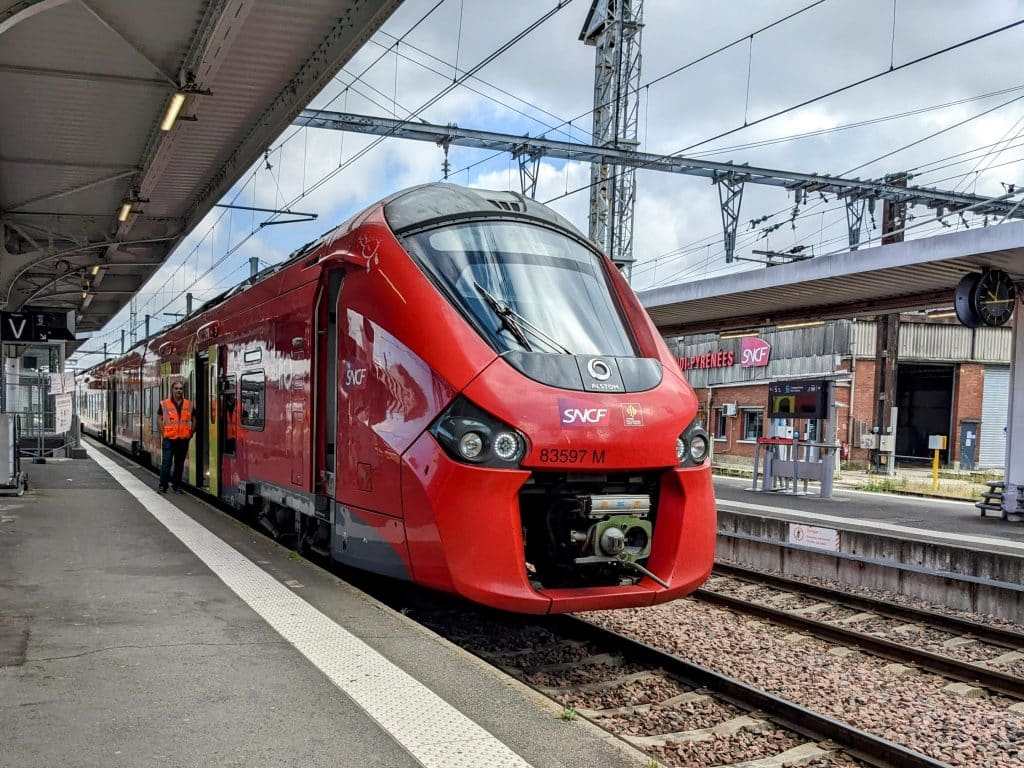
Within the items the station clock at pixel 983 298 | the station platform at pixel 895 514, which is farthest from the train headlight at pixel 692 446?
the station clock at pixel 983 298

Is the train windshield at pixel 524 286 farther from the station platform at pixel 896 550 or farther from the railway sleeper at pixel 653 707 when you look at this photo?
the station platform at pixel 896 550

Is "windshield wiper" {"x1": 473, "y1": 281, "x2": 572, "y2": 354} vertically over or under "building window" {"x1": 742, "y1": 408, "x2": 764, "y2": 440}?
over

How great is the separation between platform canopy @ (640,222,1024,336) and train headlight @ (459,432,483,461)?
10.0 metres

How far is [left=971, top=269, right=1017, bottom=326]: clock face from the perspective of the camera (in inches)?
538

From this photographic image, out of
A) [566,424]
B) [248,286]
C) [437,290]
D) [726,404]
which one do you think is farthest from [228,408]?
[726,404]

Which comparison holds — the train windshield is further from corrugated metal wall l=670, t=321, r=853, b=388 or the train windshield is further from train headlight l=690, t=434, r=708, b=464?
corrugated metal wall l=670, t=321, r=853, b=388

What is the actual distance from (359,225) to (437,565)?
2.78 metres

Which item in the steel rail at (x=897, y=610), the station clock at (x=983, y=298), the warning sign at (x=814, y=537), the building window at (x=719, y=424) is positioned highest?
the station clock at (x=983, y=298)

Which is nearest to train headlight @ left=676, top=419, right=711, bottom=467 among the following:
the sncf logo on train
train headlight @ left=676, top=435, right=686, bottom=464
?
train headlight @ left=676, top=435, right=686, bottom=464

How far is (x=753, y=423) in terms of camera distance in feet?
112

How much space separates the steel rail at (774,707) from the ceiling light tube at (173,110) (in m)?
6.76

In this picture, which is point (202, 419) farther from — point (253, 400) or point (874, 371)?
point (874, 371)

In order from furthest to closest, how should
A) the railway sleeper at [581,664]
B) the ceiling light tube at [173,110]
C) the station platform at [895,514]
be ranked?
the station platform at [895,514], the ceiling light tube at [173,110], the railway sleeper at [581,664]

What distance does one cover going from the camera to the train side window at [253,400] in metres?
8.77
